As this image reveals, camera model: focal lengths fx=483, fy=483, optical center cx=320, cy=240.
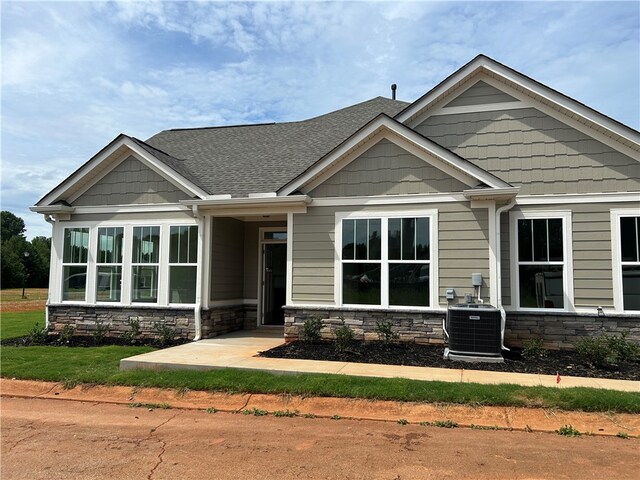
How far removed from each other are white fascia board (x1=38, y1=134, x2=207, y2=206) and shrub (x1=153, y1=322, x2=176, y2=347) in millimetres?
3084

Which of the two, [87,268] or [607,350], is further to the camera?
[87,268]

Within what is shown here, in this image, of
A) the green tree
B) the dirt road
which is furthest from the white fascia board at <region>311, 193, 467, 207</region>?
the green tree

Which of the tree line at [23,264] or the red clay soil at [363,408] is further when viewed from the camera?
the tree line at [23,264]

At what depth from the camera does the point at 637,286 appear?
30.2 ft

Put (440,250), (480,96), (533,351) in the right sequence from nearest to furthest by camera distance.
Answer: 1. (533,351)
2. (440,250)
3. (480,96)

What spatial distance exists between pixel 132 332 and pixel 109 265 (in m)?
1.86

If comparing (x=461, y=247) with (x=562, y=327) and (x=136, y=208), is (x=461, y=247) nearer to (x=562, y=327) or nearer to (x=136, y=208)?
(x=562, y=327)

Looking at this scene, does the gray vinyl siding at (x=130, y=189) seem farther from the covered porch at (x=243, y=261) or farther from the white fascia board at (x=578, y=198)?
the white fascia board at (x=578, y=198)

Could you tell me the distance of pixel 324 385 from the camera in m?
6.66

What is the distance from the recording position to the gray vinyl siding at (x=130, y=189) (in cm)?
1157

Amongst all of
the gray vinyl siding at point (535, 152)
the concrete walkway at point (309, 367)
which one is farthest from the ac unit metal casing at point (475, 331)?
the gray vinyl siding at point (535, 152)

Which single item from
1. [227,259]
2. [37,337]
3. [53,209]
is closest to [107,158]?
[53,209]

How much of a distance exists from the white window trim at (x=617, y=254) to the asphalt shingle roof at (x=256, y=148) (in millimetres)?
6008

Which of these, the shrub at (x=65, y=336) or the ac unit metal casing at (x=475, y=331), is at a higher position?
the ac unit metal casing at (x=475, y=331)
